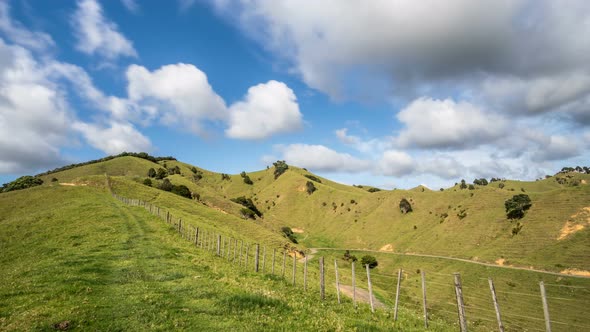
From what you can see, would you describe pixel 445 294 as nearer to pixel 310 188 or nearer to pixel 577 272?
pixel 577 272

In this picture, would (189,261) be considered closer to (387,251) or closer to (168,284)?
(168,284)

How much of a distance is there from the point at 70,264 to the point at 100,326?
1374 cm

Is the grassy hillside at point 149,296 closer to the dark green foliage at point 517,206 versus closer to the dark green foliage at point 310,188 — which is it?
the dark green foliage at point 517,206

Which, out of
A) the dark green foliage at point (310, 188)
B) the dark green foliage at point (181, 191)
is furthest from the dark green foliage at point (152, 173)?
the dark green foliage at point (310, 188)

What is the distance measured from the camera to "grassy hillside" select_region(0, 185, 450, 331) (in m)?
12.6

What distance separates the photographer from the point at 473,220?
99.7m

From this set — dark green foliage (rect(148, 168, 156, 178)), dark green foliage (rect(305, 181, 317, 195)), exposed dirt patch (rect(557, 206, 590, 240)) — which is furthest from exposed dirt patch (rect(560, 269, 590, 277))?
dark green foliage (rect(148, 168, 156, 178))

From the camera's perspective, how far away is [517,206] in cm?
9044

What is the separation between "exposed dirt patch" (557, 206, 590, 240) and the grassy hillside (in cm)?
7667

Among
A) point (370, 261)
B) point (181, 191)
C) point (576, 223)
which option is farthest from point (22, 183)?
point (576, 223)

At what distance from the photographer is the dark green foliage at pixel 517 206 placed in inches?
3521

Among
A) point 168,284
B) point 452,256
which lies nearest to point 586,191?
point 452,256

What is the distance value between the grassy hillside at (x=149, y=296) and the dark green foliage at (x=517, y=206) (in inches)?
3388

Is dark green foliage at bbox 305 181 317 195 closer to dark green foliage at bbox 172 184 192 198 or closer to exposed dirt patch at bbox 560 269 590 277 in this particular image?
dark green foliage at bbox 172 184 192 198
